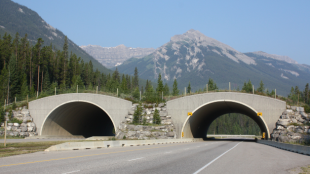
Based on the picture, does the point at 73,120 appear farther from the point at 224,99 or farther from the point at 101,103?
A: the point at 224,99

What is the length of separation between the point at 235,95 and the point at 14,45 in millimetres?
75064

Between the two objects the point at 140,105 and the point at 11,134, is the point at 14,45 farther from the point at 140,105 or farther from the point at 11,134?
the point at 140,105

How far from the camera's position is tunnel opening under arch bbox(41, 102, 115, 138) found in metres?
42.7

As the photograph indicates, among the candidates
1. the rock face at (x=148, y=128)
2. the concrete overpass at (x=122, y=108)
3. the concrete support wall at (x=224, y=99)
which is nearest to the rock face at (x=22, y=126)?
the concrete overpass at (x=122, y=108)

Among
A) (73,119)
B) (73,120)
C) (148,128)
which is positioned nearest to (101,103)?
(148,128)

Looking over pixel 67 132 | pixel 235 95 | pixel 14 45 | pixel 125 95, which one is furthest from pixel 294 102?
pixel 14 45

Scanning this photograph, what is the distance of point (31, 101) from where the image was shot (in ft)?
141

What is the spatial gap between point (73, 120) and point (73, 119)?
24 centimetres

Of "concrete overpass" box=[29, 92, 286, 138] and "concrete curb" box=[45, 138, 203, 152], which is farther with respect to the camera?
"concrete overpass" box=[29, 92, 286, 138]

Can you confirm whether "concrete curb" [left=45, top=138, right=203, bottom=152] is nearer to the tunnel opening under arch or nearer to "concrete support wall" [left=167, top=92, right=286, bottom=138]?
"concrete support wall" [left=167, top=92, right=286, bottom=138]

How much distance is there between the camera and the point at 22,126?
→ 1622 inches

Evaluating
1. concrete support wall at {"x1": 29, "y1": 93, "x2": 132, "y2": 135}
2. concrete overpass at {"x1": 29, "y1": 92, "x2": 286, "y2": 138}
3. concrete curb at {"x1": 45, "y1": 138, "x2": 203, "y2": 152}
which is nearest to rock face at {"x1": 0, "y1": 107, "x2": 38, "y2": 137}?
concrete overpass at {"x1": 29, "y1": 92, "x2": 286, "y2": 138}

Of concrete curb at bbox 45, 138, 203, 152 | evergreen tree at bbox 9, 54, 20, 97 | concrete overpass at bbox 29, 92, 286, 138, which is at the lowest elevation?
concrete curb at bbox 45, 138, 203, 152

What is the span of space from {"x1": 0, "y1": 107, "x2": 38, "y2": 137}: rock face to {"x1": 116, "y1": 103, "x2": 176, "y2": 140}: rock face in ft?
41.9
